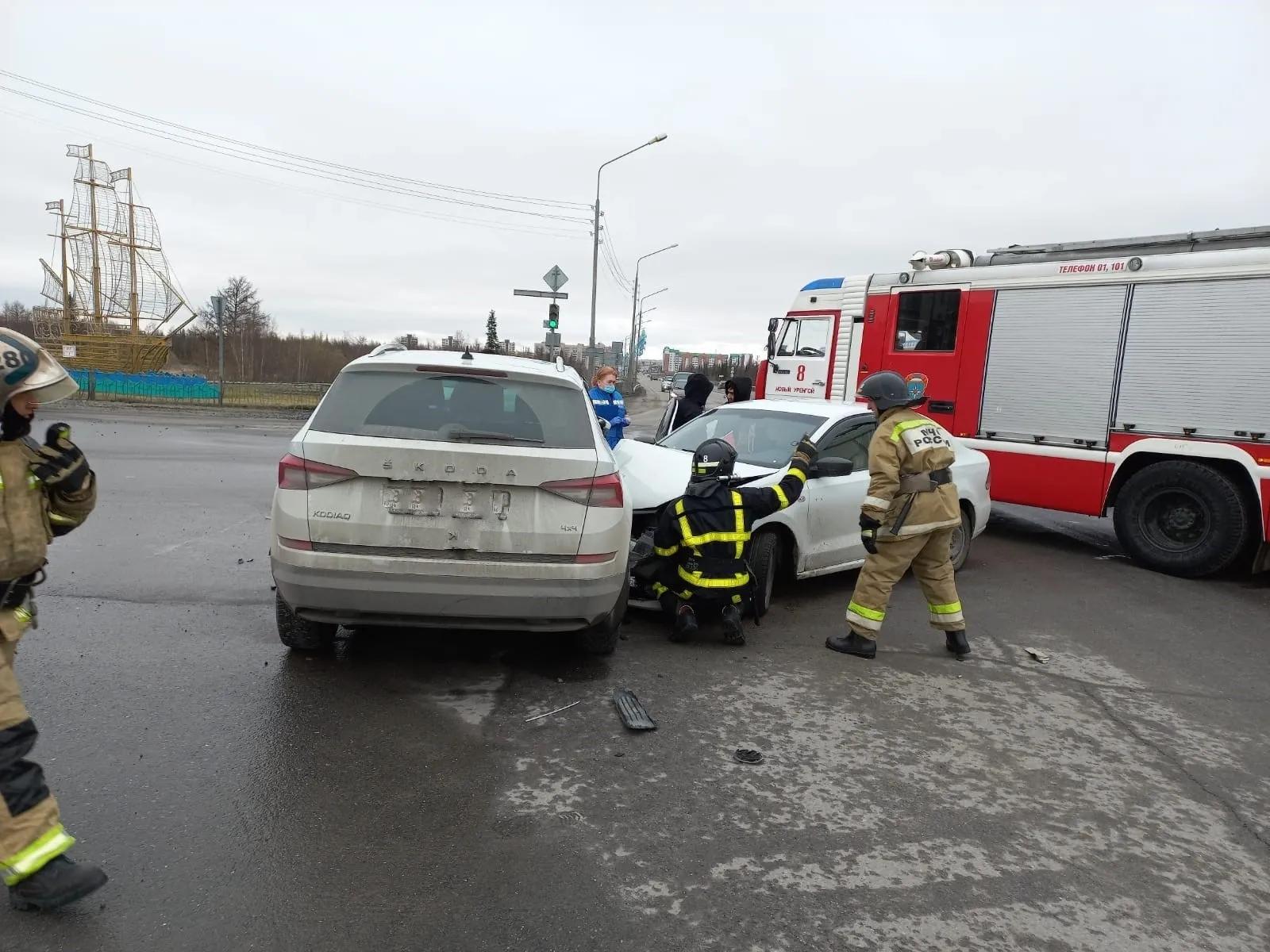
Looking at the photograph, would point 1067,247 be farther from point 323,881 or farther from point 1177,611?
point 323,881

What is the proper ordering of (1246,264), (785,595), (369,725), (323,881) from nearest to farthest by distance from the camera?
(323,881) < (369,725) < (785,595) < (1246,264)

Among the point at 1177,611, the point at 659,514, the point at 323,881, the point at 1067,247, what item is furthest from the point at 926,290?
the point at 323,881

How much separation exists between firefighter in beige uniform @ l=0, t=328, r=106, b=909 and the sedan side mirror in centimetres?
447

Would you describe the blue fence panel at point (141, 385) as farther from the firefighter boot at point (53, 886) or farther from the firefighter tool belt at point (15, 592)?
the firefighter boot at point (53, 886)

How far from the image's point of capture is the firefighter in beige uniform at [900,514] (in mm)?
5141

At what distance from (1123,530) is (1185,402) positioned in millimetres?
1316

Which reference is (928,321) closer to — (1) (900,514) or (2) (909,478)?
(2) (909,478)

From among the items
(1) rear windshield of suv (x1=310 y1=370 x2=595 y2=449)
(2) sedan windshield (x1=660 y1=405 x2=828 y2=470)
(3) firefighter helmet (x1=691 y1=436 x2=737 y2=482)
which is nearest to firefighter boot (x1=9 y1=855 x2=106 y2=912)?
(1) rear windshield of suv (x1=310 y1=370 x2=595 y2=449)

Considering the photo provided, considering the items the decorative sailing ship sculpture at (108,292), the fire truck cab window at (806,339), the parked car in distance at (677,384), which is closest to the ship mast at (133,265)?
the decorative sailing ship sculpture at (108,292)

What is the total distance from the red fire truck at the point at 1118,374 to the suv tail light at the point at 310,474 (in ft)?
23.5

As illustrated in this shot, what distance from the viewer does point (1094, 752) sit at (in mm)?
4000

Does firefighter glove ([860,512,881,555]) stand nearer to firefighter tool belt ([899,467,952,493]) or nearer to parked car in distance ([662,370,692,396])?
firefighter tool belt ([899,467,952,493])

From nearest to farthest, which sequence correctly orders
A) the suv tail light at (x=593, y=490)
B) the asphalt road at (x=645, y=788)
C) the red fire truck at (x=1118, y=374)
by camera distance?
1. the asphalt road at (x=645, y=788)
2. the suv tail light at (x=593, y=490)
3. the red fire truck at (x=1118, y=374)

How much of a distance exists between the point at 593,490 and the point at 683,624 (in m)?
1.52
